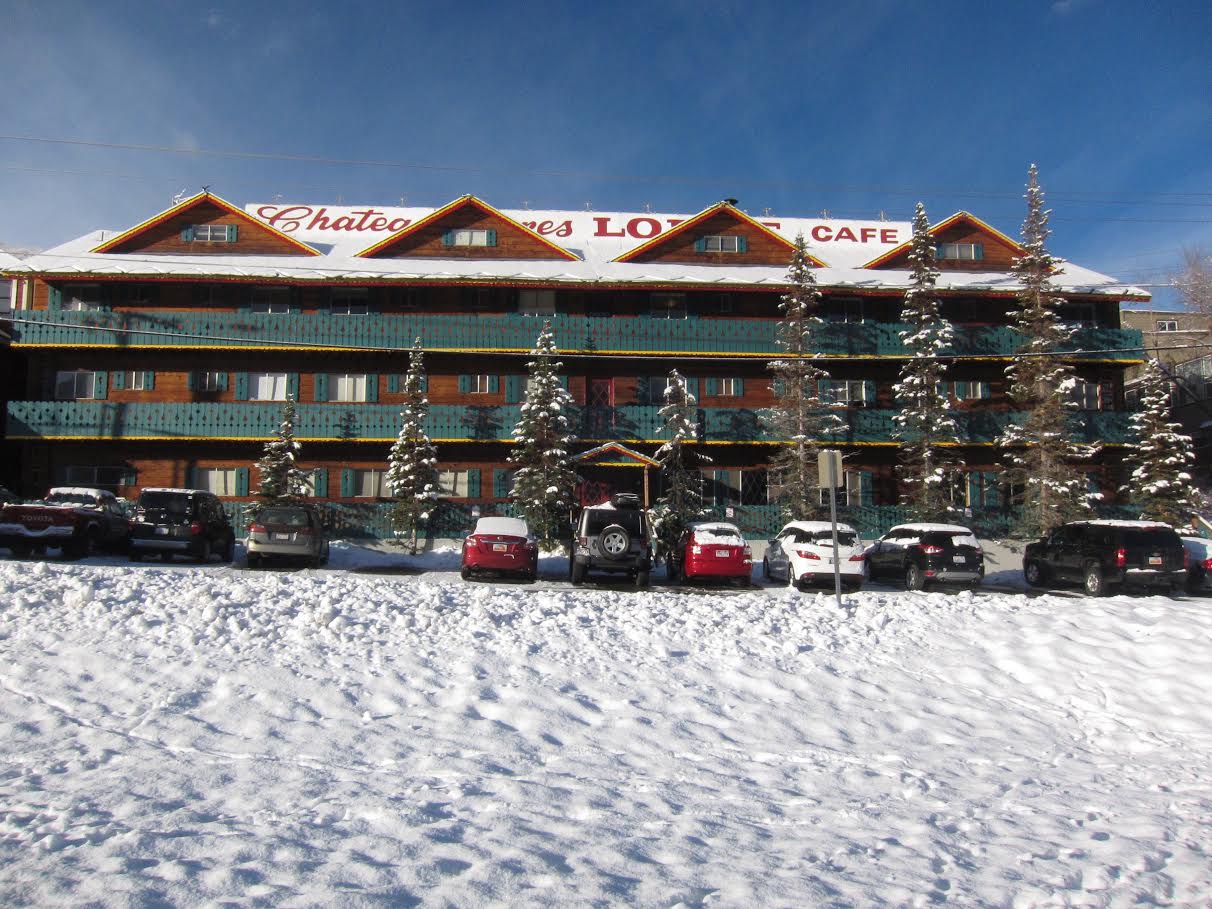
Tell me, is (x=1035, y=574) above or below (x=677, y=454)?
below

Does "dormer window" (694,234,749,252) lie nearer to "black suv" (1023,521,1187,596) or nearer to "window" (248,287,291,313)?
"window" (248,287,291,313)

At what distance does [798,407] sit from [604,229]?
15.7 metres

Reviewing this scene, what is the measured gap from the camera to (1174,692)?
9.88 metres

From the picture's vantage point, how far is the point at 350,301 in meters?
34.6

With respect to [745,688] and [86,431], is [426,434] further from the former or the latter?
[745,688]

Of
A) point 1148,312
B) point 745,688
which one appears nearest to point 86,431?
point 745,688

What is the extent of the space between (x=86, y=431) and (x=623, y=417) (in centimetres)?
2061

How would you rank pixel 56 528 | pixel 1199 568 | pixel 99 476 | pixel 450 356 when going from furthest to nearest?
pixel 450 356, pixel 99 476, pixel 1199 568, pixel 56 528

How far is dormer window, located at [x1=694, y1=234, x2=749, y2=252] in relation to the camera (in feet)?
123

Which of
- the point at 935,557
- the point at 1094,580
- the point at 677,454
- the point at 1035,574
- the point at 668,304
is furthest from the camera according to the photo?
the point at 668,304

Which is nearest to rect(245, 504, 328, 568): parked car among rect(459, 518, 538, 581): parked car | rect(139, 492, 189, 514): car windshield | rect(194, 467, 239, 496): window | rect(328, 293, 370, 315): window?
rect(139, 492, 189, 514): car windshield

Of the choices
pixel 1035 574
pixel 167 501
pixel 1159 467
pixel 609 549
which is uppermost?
pixel 1159 467

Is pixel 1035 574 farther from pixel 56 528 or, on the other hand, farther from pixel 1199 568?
pixel 56 528

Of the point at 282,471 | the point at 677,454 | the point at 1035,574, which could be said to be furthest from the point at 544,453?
the point at 1035,574
